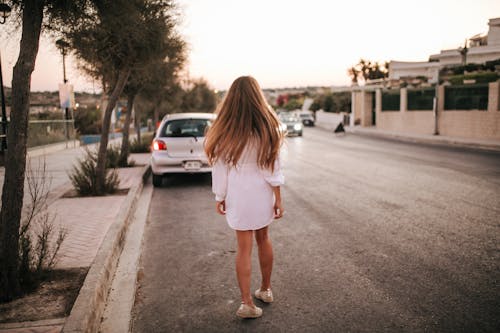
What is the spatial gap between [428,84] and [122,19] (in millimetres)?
29324

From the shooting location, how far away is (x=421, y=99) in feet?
100

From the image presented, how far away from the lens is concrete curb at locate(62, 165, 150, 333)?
3192mm

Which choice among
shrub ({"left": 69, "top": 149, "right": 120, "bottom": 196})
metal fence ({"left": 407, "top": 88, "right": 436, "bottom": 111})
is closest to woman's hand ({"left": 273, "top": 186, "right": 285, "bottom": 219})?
shrub ({"left": 69, "top": 149, "right": 120, "bottom": 196})

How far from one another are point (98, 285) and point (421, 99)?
99.7ft

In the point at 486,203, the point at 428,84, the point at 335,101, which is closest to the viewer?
the point at 486,203

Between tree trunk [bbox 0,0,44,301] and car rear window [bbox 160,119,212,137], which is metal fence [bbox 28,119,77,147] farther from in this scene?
tree trunk [bbox 0,0,44,301]

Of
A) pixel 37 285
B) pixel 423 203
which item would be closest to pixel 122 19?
pixel 37 285

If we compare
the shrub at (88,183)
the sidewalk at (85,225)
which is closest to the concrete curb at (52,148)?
the sidewalk at (85,225)

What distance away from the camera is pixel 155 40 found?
10.2m

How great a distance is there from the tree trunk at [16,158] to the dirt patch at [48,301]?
0.15 meters

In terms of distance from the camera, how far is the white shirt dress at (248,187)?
3.51m

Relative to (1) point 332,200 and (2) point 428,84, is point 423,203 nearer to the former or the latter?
(1) point 332,200

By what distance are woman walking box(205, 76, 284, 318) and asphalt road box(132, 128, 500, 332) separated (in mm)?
618

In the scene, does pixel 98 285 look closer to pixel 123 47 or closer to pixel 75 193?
pixel 75 193
